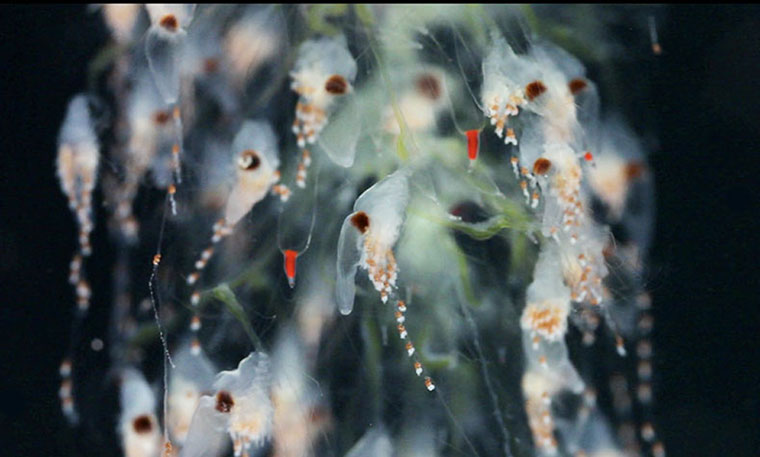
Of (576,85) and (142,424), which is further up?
(576,85)

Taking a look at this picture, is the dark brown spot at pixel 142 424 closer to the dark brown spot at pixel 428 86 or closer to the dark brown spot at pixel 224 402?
the dark brown spot at pixel 224 402

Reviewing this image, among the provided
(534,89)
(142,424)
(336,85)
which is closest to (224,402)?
(142,424)

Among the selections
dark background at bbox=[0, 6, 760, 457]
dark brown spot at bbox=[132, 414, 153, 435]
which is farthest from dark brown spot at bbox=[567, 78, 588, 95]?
dark brown spot at bbox=[132, 414, 153, 435]

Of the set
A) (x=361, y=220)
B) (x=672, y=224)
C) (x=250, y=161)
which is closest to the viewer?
(x=361, y=220)

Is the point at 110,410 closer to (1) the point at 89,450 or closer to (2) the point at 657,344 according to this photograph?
(1) the point at 89,450

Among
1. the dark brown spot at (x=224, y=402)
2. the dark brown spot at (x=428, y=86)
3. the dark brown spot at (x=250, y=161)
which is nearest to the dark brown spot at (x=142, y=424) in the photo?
the dark brown spot at (x=224, y=402)

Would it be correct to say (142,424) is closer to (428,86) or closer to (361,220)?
(361,220)
